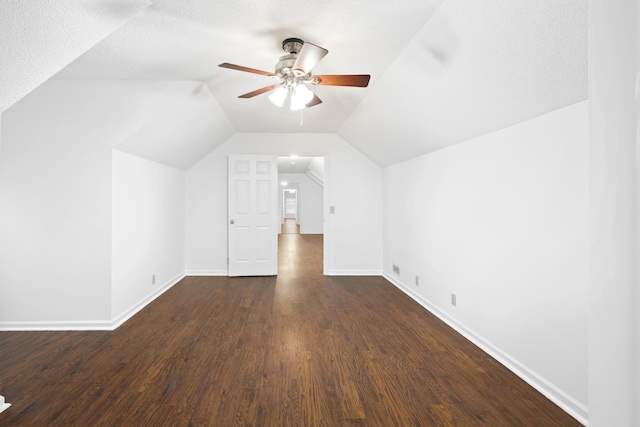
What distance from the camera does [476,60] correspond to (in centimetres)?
207

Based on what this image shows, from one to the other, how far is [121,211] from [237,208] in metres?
2.08

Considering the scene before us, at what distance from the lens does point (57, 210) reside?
3.09 metres

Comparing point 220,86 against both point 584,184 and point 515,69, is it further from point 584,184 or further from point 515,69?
point 584,184

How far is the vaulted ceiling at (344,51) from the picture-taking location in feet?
5.34

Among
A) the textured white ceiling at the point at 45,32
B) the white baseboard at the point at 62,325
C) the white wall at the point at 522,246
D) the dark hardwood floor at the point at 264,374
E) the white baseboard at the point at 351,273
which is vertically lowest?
the dark hardwood floor at the point at 264,374

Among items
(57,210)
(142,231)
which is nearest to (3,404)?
(57,210)

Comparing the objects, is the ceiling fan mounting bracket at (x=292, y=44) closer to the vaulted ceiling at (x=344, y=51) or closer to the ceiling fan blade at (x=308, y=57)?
the vaulted ceiling at (x=344, y=51)

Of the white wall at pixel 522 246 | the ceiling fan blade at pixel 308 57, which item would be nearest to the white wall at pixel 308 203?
the white wall at pixel 522 246

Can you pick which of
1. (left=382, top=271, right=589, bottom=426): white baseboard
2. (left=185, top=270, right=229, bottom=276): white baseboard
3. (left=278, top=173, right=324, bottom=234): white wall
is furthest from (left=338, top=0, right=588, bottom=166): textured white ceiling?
(left=278, top=173, right=324, bottom=234): white wall

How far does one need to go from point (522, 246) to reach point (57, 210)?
13.1 feet

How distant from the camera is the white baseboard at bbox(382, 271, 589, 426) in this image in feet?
6.06

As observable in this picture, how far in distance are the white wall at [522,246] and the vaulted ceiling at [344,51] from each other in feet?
0.74

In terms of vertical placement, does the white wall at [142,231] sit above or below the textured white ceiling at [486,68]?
below

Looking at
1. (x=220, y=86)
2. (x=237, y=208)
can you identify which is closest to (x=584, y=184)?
(x=220, y=86)
